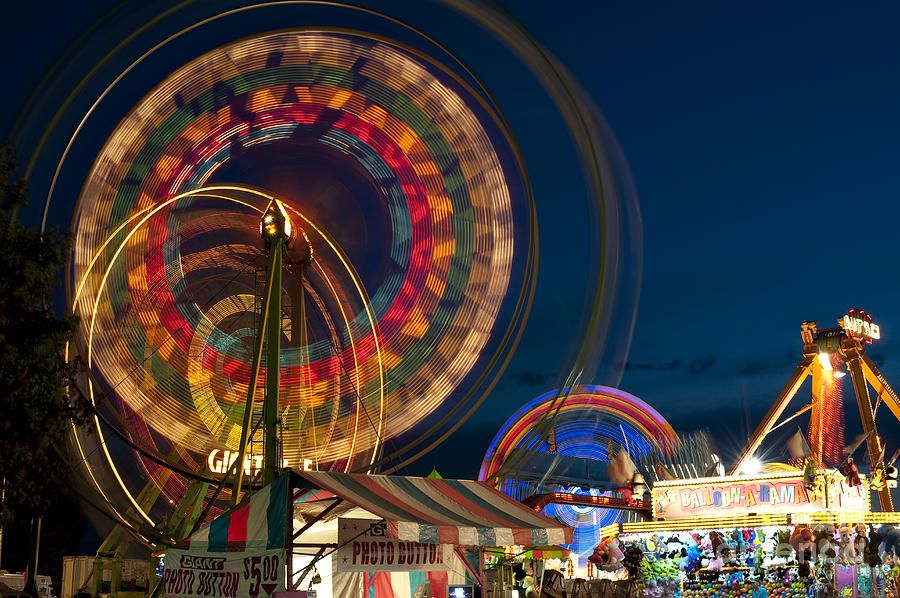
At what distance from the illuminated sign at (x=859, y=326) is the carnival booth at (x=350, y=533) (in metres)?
21.3

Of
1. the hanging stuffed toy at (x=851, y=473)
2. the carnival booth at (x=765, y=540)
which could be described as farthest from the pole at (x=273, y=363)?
the hanging stuffed toy at (x=851, y=473)

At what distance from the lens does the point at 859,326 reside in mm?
30609

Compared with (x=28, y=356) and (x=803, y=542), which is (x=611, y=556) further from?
(x=28, y=356)

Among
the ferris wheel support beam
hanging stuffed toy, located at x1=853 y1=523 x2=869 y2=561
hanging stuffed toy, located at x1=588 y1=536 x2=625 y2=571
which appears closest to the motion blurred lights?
the ferris wheel support beam

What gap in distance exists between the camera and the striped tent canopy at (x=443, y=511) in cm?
1009

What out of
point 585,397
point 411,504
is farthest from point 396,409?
point 585,397

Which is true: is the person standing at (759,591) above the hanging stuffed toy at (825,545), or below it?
below

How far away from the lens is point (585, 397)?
38.8 m

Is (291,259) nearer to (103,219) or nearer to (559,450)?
(103,219)

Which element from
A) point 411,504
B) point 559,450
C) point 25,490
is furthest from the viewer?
point 559,450

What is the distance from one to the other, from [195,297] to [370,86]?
619cm

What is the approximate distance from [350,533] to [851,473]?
14386mm

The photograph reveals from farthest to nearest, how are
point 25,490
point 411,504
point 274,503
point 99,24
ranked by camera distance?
point 99,24, point 25,490, point 411,504, point 274,503

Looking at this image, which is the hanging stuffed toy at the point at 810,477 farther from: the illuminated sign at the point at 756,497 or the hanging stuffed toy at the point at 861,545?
the hanging stuffed toy at the point at 861,545
